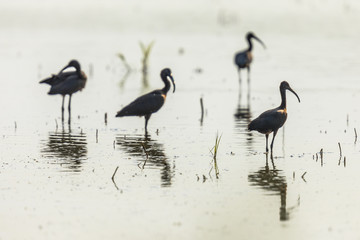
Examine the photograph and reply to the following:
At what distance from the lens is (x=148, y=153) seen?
50.4ft

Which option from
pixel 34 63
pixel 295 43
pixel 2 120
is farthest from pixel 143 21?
pixel 2 120

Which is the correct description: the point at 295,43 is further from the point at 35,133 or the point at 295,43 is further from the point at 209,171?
the point at 209,171

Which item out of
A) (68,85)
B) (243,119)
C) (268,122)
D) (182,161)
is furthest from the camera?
(68,85)

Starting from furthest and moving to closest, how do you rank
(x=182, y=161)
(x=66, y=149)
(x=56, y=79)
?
(x=56, y=79)
(x=66, y=149)
(x=182, y=161)

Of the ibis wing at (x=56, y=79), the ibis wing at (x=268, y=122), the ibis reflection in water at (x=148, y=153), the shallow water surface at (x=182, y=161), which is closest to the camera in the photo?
the shallow water surface at (x=182, y=161)

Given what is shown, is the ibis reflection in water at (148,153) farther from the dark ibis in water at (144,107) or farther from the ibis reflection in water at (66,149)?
the dark ibis in water at (144,107)

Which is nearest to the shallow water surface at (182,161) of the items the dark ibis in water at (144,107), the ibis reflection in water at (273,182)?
the ibis reflection in water at (273,182)

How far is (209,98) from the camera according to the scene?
24.7m

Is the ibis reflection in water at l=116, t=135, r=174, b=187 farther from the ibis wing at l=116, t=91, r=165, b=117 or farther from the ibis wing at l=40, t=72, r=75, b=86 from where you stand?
the ibis wing at l=40, t=72, r=75, b=86

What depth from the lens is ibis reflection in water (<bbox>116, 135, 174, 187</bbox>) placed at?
45.1 ft

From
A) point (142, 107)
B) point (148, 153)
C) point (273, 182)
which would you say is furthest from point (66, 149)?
point (273, 182)

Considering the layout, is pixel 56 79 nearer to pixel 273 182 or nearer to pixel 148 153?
pixel 148 153

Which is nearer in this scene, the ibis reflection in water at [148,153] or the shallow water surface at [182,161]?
the shallow water surface at [182,161]

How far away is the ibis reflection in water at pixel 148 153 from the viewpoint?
13734 millimetres
